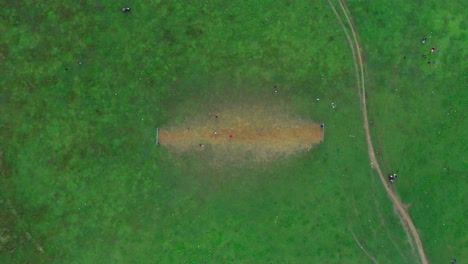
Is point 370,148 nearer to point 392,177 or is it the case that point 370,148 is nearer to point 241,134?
point 392,177

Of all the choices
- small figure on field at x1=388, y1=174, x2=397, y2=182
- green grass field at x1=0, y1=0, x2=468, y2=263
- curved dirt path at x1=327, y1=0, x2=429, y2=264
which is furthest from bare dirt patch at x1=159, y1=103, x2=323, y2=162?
small figure on field at x1=388, y1=174, x2=397, y2=182

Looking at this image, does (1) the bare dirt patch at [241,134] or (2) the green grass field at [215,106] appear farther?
(1) the bare dirt patch at [241,134]

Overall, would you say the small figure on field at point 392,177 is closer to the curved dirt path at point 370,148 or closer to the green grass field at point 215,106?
the curved dirt path at point 370,148

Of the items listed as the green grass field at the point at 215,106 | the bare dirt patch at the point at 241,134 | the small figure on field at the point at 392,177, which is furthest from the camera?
the small figure on field at the point at 392,177

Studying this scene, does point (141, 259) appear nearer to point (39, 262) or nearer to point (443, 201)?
point (39, 262)

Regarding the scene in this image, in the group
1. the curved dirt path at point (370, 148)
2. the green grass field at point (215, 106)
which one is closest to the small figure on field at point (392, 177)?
the curved dirt path at point (370, 148)
